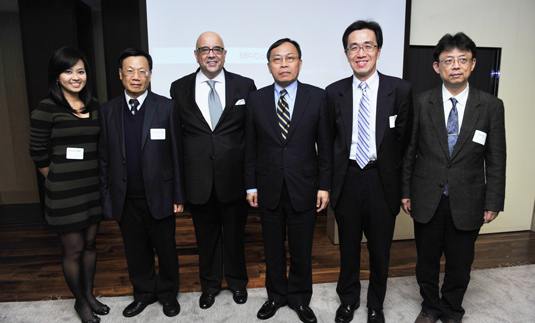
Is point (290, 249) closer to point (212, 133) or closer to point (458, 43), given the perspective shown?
point (212, 133)

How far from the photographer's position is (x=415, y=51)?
378 cm

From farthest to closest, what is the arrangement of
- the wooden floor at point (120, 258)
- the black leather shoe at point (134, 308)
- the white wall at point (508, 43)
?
the white wall at point (508, 43)
the wooden floor at point (120, 258)
the black leather shoe at point (134, 308)

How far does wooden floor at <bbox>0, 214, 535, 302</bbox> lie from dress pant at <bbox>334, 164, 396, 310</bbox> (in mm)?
603

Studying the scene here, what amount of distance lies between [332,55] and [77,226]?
3.12 m

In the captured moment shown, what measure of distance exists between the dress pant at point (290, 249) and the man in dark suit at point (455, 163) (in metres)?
0.70

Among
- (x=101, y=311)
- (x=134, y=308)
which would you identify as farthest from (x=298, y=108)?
(x=101, y=311)

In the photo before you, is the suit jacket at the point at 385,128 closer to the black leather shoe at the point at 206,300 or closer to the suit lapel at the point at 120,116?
the black leather shoe at the point at 206,300

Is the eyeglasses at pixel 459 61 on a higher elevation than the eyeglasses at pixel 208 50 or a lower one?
lower

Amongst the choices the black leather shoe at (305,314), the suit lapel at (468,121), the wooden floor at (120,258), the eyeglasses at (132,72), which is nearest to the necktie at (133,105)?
the eyeglasses at (132,72)

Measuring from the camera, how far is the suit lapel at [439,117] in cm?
204

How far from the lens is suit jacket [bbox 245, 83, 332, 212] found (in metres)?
2.08

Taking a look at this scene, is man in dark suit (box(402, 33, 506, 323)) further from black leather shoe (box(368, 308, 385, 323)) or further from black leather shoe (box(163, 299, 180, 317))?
black leather shoe (box(163, 299, 180, 317))

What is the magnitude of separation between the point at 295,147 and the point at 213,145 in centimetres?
53

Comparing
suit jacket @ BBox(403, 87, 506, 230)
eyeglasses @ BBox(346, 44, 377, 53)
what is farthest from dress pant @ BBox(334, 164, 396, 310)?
eyeglasses @ BBox(346, 44, 377, 53)
